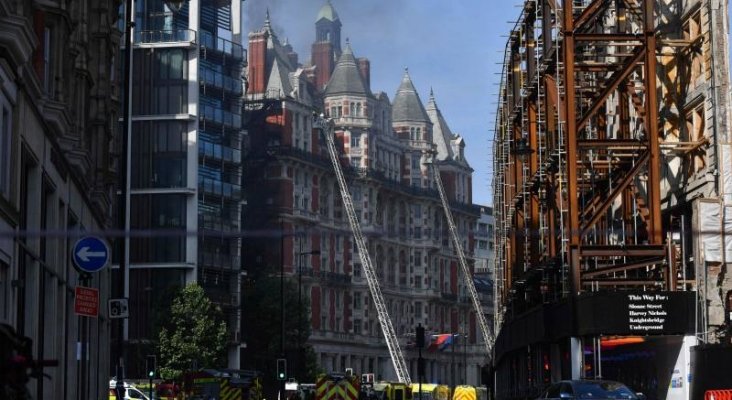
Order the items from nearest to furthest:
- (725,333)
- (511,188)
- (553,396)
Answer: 1. (553,396)
2. (725,333)
3. (511,188)

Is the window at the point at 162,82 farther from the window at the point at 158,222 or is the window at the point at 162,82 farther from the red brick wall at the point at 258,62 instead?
the red brick wall at the point at 258,62

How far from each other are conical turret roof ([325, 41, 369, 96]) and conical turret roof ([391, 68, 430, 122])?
16.5 m

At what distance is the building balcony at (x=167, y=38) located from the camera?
110m

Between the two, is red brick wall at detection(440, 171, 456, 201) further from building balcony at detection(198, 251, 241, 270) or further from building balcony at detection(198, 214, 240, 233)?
building balcony at detection(198, 251, 241, 270)

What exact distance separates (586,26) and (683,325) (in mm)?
14087

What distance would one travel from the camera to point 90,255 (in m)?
29.4

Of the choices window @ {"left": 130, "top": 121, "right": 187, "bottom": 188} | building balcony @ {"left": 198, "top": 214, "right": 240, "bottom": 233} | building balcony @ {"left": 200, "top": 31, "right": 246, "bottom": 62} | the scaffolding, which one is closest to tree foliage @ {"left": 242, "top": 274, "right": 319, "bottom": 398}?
building balcony @ {"left": 198, "top": 214, "right": 240, "bottom": 233}

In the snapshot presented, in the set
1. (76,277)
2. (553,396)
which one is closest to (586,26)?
(76,277)

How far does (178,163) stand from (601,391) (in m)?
81.8

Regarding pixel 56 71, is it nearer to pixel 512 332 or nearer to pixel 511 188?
pixel 512 332

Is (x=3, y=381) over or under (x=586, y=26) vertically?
under

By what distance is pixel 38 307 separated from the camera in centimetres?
3653

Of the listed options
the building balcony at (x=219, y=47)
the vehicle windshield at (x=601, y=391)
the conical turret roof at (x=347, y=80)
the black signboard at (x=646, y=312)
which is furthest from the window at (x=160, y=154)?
the vehicle windshield at (x=601, y=391)

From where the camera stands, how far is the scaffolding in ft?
166
